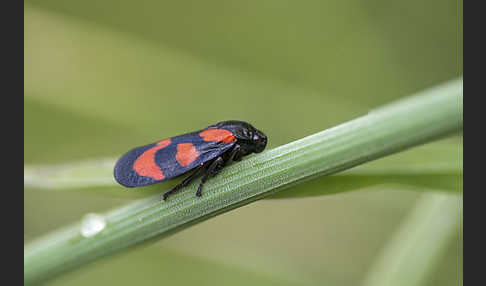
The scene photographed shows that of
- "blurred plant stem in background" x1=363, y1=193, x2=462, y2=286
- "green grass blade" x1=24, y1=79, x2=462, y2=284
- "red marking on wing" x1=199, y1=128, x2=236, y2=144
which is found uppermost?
"red marking on wing" x1=199, y1=128, x2=236, y2=144

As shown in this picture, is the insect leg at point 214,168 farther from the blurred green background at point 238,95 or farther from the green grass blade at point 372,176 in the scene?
the blurred green background at point 238,95

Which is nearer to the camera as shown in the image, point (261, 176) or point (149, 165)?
point (261, 176)

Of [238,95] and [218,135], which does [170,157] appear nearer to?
[218,135]

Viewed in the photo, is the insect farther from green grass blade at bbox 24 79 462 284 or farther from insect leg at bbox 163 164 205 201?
green grass blade at bbox 24 79 462 284

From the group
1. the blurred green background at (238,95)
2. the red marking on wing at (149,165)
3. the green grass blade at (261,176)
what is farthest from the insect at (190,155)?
the blurred green background at (238,95)

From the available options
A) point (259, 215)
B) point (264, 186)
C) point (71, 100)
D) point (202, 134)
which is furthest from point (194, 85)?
point (264, 186)

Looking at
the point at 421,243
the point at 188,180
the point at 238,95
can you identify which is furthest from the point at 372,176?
the point at 238,95

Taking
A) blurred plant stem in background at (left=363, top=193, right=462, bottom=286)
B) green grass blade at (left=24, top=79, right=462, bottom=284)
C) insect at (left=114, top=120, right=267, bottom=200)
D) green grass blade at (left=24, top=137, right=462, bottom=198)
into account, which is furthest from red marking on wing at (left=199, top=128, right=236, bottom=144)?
blurred plant stem in background at (left=363, top=193, right=462, bottom=286)

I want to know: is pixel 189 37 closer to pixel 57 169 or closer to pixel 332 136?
pixel 57 169
